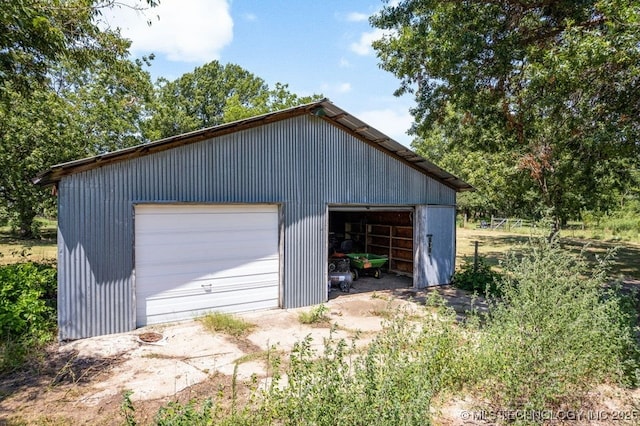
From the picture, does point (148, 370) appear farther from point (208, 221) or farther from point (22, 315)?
point (208, 221)

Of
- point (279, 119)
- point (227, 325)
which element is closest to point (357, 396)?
point (227, 325)

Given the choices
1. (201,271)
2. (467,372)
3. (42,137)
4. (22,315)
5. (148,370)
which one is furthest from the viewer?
(42,137)

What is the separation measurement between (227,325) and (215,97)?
29867mm

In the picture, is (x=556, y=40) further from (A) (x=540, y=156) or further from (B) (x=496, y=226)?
(B) (x=496, y=226)

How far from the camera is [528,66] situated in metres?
7.07

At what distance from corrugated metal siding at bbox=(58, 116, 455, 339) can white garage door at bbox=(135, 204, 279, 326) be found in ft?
0.88

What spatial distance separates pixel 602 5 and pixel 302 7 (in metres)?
5.89

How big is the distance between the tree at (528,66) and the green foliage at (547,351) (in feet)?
5.81

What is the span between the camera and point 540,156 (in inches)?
528

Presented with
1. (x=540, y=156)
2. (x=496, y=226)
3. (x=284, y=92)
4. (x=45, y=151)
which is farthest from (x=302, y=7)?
(x=496, y=226)

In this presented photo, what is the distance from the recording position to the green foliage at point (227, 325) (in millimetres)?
6750

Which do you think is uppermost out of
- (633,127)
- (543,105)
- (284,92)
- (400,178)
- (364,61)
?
(284,92)

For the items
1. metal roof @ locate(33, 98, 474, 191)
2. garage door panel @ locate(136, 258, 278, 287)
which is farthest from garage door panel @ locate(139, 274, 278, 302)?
metal roof @ locate(33, 98, 474, 191)

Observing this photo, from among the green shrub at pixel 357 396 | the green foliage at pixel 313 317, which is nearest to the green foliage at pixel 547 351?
the green shrub at pixel 357 396
